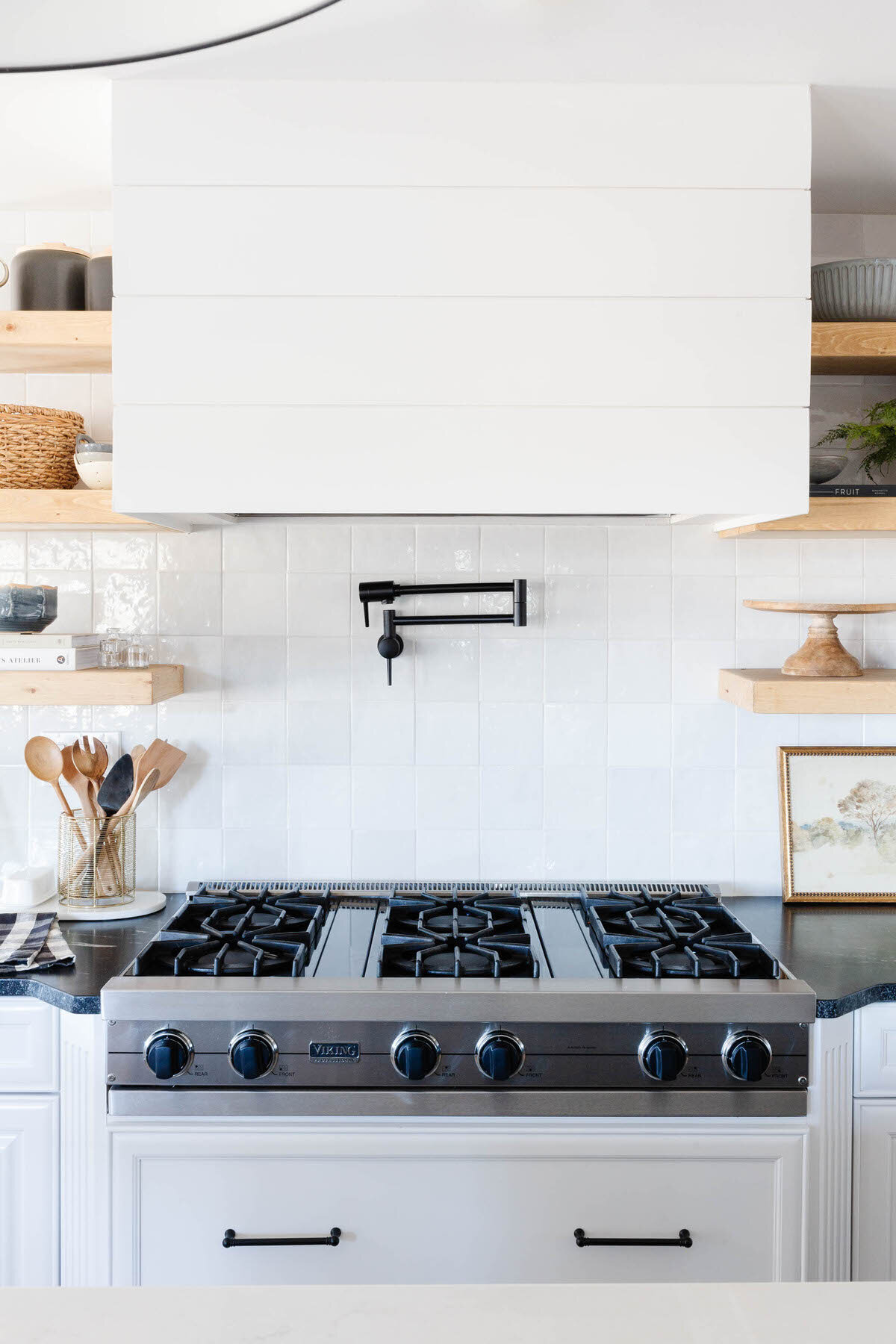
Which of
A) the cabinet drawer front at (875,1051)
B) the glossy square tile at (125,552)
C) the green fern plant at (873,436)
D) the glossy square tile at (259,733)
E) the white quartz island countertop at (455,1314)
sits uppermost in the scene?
the green fern plant at (873,436)

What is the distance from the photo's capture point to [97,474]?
1891 mm

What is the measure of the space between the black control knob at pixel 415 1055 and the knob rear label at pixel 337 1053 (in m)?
0.06

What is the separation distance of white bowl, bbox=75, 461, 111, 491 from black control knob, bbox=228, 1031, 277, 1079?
1.00 meters

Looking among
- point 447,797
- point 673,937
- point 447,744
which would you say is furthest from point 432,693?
point 673,937

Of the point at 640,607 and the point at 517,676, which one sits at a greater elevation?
the point at 640,607

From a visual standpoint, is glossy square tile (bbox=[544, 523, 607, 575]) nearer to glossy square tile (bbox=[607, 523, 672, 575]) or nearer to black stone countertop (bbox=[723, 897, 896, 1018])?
glossy square tile (bbox=[607, 523, 672, 575])

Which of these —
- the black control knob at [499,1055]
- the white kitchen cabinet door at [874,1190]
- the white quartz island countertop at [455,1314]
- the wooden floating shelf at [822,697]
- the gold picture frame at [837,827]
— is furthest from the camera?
the gold picture frame at [837,827]

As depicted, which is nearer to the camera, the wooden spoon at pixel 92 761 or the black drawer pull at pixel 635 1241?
the black drawer pull at pixel 635 1241

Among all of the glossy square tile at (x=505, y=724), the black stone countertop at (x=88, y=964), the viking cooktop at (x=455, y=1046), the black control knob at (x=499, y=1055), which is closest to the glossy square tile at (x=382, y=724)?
the glossy square tile at (x=505, y=724)

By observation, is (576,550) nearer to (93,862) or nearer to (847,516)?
(847,516)

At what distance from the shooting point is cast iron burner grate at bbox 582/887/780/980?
1695 millimetres

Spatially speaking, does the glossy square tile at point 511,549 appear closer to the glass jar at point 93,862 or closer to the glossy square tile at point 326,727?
the glossy square tile at point 326,727

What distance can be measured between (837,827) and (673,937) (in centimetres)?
58

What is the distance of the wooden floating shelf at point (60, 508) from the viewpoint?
183 centimetres
